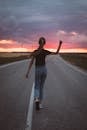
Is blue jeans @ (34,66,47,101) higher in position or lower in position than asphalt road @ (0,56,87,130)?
higher

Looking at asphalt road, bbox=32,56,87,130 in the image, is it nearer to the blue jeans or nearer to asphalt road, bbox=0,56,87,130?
asphalt road, bbox=0,56,87,130

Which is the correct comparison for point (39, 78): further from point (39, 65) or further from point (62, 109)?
point (62, 109)

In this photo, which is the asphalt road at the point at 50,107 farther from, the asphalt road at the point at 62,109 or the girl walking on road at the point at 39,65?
the girl walking on road at the point at 39,65

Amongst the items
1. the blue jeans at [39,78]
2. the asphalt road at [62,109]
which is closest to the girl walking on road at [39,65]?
the blue jeans at [39,78]

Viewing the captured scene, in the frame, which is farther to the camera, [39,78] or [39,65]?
[39,78]

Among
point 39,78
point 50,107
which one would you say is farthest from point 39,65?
point 50,107

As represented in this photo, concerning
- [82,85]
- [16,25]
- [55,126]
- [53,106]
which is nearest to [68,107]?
[53,106]

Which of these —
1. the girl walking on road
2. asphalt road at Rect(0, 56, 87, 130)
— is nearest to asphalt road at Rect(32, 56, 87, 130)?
asphalt road at Rect(0, 56, 87, 130)

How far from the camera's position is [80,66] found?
13.5 m

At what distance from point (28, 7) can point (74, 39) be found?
0.85 meters

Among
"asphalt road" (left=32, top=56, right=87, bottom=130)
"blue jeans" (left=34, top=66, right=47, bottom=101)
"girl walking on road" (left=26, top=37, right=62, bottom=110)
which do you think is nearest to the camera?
"asphalt road" (left=32, top=56, right=87, bottom=130)

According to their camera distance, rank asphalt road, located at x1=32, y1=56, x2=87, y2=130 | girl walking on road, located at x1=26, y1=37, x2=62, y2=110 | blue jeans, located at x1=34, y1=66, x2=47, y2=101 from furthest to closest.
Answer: blue jeans, located at x1=34, y1=66, x2=47, y2=101, girl walking on road, located at x1=26, y1=37, x2=62, y2=110, asphalt road, located at x1=32, y1=56, x2=87, y2=130

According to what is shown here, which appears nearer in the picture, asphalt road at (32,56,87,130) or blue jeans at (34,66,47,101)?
asphalt road at (32,56,87,130)

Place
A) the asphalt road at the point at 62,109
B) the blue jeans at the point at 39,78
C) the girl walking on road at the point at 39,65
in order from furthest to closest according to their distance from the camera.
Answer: the blue jeans at the point at 39,78, the girl walking on road at the point at 39,65, the asphalt road at the point at 62,109
